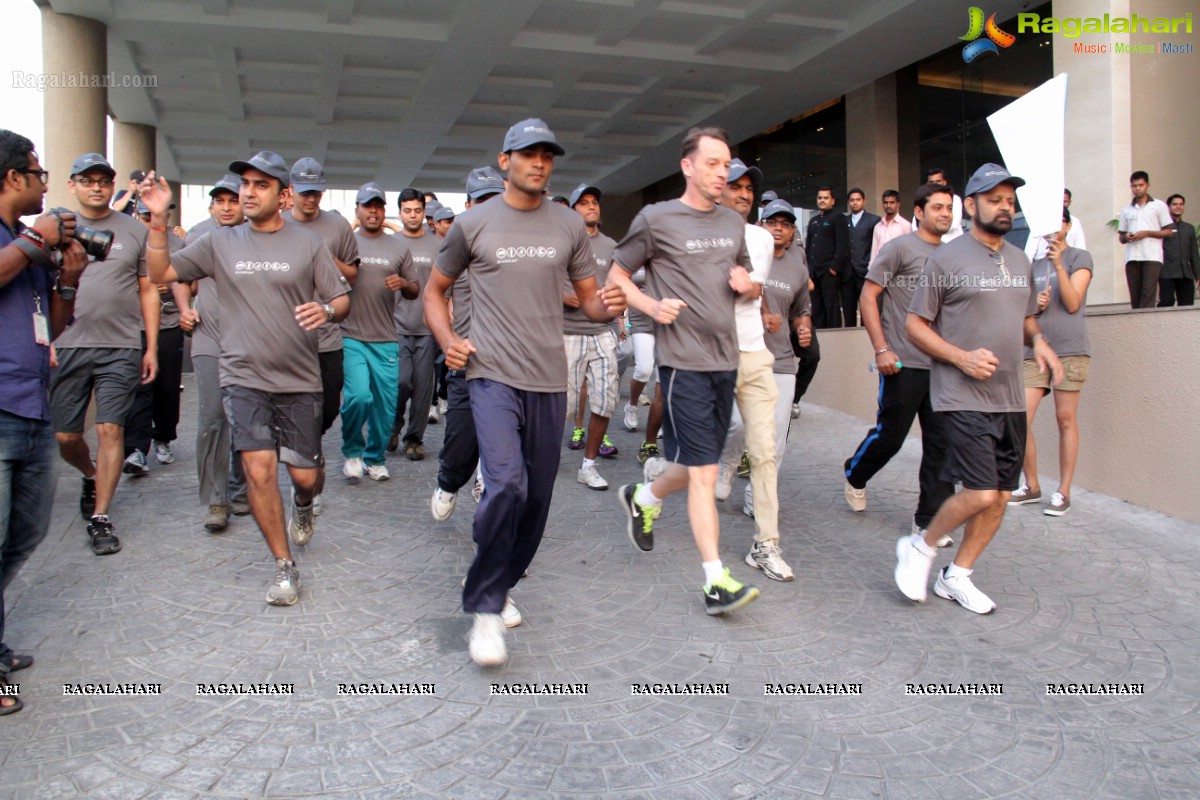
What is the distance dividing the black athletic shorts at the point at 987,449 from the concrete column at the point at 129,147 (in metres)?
21.1

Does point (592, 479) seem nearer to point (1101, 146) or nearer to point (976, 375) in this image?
point (976, 375)

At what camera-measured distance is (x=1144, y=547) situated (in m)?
A: 5.68

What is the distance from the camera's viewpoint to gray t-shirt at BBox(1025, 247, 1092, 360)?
21.1 feet

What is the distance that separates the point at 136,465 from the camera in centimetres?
721

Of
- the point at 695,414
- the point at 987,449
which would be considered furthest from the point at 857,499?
the point at 695,414

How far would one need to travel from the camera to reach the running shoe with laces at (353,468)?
704 cm

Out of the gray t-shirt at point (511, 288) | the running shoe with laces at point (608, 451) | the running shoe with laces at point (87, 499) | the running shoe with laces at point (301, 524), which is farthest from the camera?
the running shoe with laces at point (608, 451)

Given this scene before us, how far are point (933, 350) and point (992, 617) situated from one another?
4.54 feet

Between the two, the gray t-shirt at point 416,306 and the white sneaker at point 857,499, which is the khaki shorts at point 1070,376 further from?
the gray t-shirt at point 416,306

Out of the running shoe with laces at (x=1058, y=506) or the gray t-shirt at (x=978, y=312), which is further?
the running shoe with laces at (x=1058, y=506)

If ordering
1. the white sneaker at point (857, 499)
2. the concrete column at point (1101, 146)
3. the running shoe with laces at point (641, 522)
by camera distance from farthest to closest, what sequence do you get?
1. the concrete column at point (1101, 146)
2. the white sneaker at point (857, 499)
3. the running shoe with laces at point (641, 522)

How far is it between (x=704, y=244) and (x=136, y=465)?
5.33 metres

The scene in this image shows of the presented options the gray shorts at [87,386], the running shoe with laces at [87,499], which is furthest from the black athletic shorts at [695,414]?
the running shoe with laces at [87,499]

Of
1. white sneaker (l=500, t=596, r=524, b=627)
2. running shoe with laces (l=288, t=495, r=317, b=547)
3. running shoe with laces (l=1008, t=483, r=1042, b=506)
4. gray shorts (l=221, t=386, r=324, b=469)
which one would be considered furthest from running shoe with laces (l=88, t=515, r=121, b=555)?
running shoe with laces (l=1008, t=483, r=1042, b=506)
